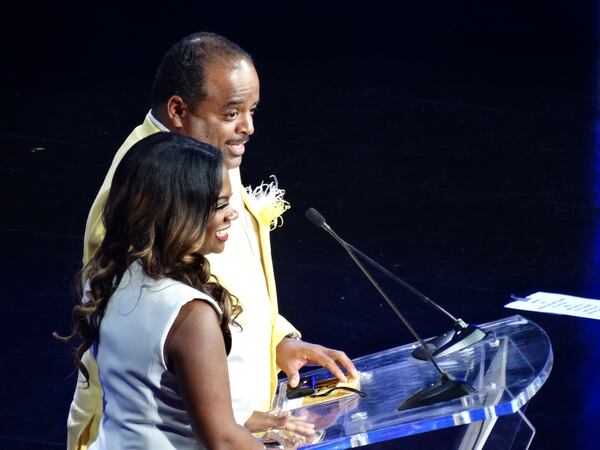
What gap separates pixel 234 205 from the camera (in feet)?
9.51

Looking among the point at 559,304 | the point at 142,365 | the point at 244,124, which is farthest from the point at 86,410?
the point at 559,304

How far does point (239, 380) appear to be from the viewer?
2.53m

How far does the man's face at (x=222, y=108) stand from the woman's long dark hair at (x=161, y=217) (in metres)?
0.51

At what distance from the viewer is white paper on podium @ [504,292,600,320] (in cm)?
548

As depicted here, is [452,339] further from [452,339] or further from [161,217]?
[161,217]

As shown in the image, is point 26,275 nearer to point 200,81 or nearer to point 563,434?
point 563,434

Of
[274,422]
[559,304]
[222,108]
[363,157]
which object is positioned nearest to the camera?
[274,422]

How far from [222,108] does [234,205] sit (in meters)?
0.22

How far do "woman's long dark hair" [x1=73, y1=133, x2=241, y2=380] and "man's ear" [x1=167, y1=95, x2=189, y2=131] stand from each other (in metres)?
0.52

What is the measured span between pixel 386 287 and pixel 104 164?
7.08 feet

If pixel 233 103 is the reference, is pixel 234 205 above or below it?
below

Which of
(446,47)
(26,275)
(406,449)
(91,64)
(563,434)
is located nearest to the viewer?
(406,449)

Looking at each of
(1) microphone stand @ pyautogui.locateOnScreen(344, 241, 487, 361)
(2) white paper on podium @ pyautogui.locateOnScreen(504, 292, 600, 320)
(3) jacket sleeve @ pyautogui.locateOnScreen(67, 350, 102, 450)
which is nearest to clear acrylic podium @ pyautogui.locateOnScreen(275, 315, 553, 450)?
(1) microphone stand @ pyautogui.locateOnScreen(344, 241, 487, 361)

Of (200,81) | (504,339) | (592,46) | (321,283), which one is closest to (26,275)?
(321,283)
